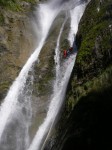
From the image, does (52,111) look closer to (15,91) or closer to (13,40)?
(15,91)

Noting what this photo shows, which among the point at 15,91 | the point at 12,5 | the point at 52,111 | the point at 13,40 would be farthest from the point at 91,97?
the point at 12,5

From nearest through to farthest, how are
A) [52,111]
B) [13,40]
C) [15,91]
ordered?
[52,111], [15,91], [13,40]

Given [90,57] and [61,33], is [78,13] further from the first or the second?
[90,57]

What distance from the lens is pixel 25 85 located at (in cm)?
2319

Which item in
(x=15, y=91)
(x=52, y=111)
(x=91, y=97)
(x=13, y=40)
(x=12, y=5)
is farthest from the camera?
(x=12, y=5)

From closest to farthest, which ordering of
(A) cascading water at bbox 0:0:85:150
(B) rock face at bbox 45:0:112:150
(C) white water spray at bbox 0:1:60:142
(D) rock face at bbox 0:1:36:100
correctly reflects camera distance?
(B) rock face at bbox 45:0:112:150, (A) cascading water at bbox 0:0:85:150, (C) white water spray at bbox 0:1:60:142, (D) rock face at bbox 0:1:36:100

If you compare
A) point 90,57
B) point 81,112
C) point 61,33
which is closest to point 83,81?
point 90,57

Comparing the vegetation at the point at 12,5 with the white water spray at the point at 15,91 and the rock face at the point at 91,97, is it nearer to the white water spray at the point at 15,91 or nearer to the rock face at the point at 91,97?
the white water spray at the point at 15,91

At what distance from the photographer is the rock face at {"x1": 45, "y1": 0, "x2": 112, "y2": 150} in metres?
11.9

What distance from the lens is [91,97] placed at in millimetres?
12820

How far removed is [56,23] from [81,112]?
66.3 ft

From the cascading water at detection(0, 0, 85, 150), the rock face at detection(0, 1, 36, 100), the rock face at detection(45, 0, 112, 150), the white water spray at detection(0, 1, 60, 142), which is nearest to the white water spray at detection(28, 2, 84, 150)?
the cascading water at detection(0, 0, 85, 150)

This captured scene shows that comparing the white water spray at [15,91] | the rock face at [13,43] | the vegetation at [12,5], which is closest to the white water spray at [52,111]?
the white water spray at [15,91]

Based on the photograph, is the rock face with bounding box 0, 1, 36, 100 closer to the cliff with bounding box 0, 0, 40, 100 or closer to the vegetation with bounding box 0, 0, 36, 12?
the cliff with bounding box 0, 0, 40, 100
